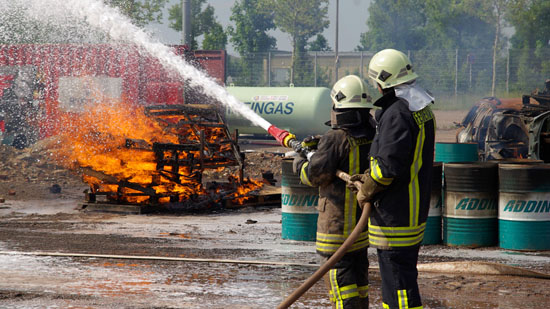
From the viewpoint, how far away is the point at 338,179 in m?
5.36

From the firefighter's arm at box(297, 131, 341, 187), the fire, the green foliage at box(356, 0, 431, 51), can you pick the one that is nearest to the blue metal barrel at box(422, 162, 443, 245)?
the firefighter's arm at box(297, 131, 341, 187)

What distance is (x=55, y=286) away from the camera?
731 cm

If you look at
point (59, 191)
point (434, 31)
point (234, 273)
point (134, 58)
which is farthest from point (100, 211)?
point (434, 31)

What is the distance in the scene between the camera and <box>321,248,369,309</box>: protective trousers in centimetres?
525

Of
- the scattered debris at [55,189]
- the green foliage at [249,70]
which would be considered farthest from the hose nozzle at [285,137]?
the green foliage at [249,70]

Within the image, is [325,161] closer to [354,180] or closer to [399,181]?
[354,180]

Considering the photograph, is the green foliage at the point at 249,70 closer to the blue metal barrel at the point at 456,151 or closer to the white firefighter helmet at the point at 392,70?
the blue metal barrel at the point at 456,151

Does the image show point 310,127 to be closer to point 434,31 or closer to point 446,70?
point 446,70

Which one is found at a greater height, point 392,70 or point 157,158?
point 392,70

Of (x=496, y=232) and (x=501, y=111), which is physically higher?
(x=501, y=111)

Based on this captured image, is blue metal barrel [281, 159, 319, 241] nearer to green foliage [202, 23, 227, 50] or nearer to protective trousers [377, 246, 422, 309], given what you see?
protective trousers [377, 246, 422, 309]

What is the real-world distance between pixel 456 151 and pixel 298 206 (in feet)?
11.7

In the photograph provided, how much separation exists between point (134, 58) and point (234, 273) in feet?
55.2

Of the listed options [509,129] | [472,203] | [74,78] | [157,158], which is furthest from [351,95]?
[74,78]
